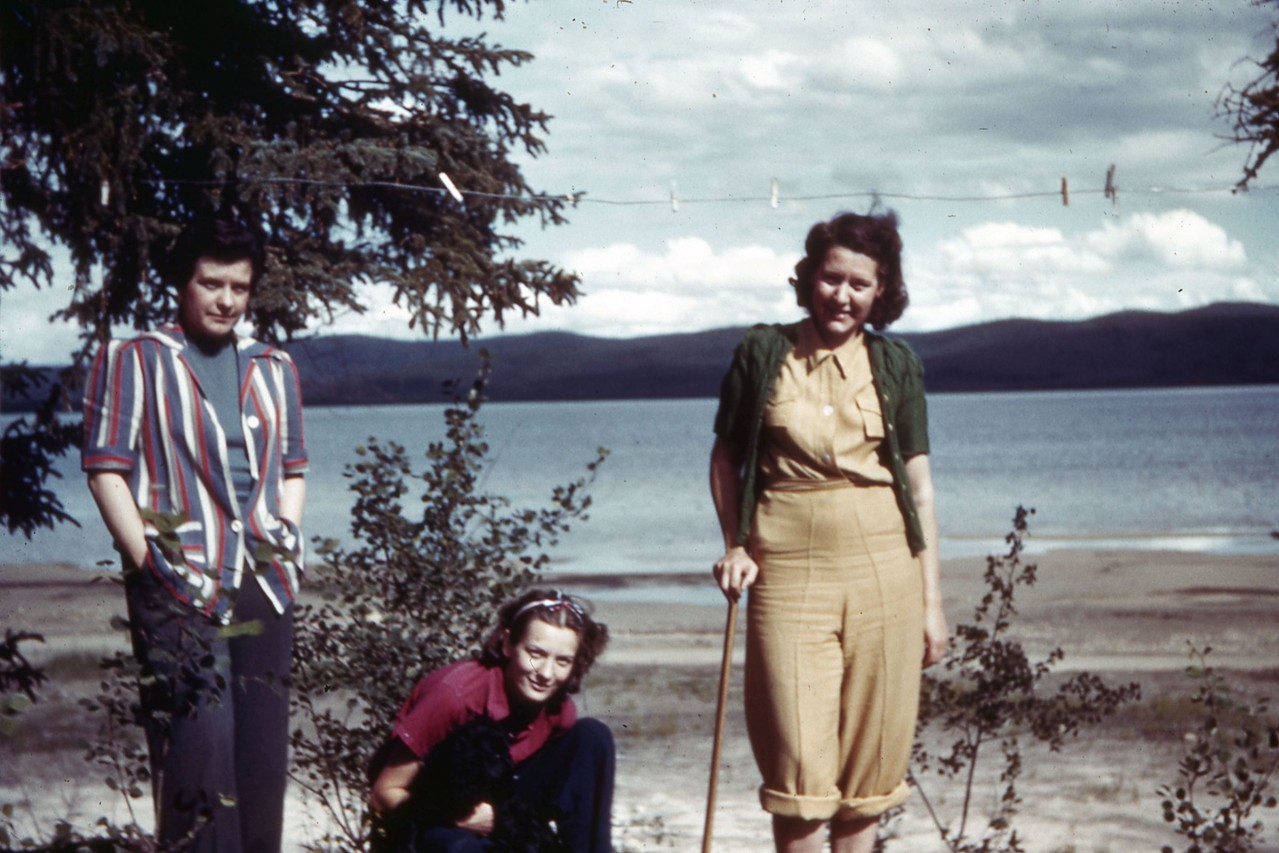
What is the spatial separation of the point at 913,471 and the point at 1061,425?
339 ft

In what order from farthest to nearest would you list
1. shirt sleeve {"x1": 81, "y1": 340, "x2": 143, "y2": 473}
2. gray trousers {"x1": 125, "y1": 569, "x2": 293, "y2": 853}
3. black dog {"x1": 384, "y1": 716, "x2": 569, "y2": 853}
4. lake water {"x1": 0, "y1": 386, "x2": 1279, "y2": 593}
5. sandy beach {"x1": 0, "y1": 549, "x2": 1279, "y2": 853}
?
lake water {"x1": 0, "y1": 386, "x2": 1279, "y2": 593} → sandy beach {"x1": 0, "y1": 549, "x2": 1279, "y2": 853} → shirt sleeve {"x1": 81, "y1": 340, "x2": 143, "y2": 473} → black dog {"x1": 384, "y1": 716, "x2": 569, "y2": 853} → gray trousers {"x1": 125, "y1": 569, "x2": 293, "y2": 853}

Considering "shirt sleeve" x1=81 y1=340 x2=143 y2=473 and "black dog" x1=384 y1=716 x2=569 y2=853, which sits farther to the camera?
"shirt sleeve" x1=81 y1=340 x2=143 y2=473

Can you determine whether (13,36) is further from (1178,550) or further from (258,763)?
(1178,550)

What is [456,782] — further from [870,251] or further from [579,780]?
[870,251]

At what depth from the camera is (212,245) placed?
10.3 feet

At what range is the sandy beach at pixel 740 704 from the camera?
5258 mm

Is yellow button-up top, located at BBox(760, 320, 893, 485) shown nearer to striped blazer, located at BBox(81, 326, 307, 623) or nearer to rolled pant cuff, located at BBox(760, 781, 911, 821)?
rolled pant cuff, located at BBox(760, 781, 911, 821)


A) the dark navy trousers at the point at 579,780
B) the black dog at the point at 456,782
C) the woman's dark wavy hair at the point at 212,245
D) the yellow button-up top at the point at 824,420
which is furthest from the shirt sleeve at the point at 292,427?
the yellow button-up top at the point at 824,420

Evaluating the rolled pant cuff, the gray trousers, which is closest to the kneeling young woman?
the gray trousers

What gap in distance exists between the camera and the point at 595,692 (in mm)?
9234

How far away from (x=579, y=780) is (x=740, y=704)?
5.41 metres

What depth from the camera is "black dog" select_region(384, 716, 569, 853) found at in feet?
9.78

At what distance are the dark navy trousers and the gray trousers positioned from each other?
0.56 meters

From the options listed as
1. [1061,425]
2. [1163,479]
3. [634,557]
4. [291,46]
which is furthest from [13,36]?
[1061,425]
